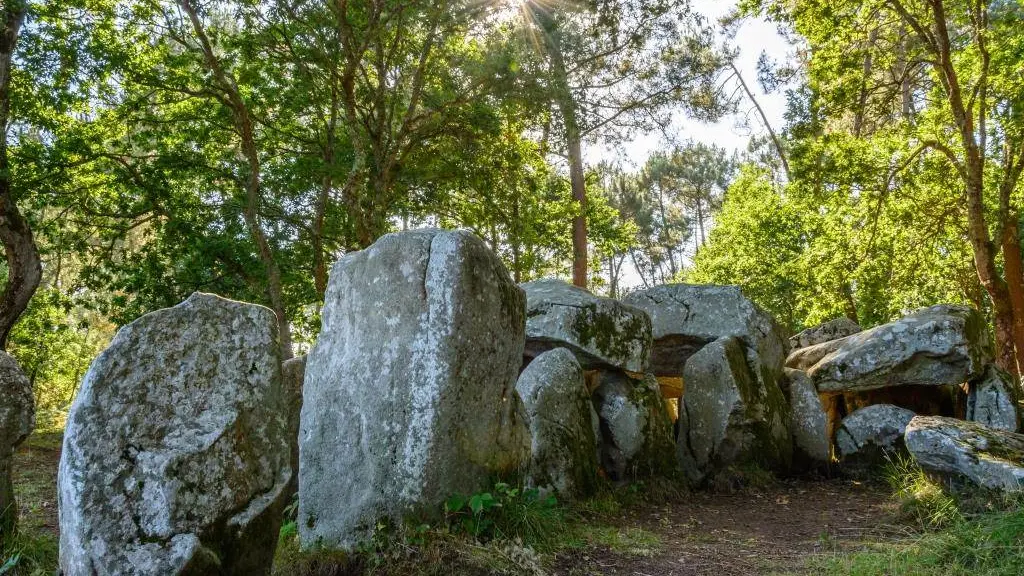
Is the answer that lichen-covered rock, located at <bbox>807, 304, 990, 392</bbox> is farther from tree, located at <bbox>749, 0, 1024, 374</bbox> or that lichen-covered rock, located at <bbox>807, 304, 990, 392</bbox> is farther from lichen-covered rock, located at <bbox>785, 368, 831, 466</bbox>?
tree, located at <bbox>749, 0, 1024, 374</bbox>

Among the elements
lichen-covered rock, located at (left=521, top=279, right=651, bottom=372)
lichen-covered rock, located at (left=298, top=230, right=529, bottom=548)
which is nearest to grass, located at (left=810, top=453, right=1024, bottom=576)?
lichen-covered rock, located at (left=298, top=230, right=529, bottom=548)

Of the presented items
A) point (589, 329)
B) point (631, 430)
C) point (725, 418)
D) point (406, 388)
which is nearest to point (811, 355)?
point (725, 418)

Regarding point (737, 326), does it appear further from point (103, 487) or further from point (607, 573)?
point (103, 487)

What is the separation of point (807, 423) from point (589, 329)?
351cm

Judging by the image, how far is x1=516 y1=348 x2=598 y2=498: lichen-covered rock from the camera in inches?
264

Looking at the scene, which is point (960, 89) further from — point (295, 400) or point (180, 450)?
point (180, 450)

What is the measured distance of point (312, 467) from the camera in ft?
15.3

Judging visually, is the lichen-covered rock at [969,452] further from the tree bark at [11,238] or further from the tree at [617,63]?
the tree bark at [11,238]

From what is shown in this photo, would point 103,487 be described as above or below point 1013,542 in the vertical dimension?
above

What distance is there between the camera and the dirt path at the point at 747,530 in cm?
477

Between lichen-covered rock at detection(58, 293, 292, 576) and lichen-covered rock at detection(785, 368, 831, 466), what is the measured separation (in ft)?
25.0

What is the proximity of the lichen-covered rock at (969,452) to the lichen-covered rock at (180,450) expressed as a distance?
5.04 metres

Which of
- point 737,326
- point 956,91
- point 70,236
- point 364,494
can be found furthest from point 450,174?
point 364,494

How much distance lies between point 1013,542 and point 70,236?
1398 centimetres
